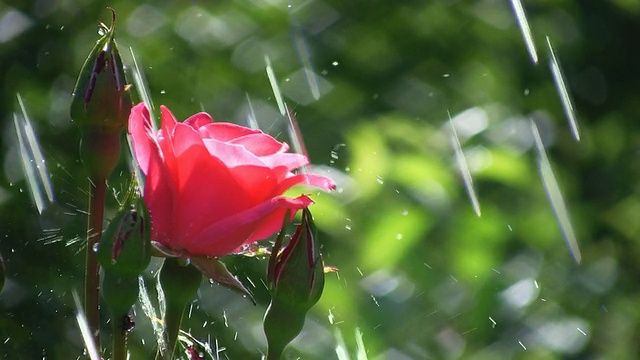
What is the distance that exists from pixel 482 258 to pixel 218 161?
342mm

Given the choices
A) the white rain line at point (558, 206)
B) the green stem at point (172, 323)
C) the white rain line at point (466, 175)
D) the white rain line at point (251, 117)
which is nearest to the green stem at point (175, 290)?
the green stem at point (172, 323)

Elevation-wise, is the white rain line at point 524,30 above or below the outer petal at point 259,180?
below

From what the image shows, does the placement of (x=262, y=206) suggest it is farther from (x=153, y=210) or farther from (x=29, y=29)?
(x=29, y=29)

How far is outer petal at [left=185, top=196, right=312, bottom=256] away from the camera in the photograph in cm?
47

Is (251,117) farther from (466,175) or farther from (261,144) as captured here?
(261,144)

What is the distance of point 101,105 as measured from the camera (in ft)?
1.67

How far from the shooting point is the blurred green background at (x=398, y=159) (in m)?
0.81

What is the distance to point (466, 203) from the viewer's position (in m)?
0.92

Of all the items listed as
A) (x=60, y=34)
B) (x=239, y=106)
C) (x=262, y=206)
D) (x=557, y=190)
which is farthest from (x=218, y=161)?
(x=60, y=34)

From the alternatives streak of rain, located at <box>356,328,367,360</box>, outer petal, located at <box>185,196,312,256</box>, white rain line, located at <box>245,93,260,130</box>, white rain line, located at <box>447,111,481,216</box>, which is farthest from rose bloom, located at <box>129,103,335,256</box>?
white rain line, located at <box>245,93,260,130</box>

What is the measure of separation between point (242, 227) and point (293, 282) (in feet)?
0.12

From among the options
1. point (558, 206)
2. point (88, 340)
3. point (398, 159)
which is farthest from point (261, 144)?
point (558, 206)

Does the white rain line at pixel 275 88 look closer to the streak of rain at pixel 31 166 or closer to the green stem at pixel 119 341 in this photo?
the streak of rain at pixel 31 166

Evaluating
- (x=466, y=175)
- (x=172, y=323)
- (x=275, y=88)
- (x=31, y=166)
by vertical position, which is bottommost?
(x=31, y=166)
